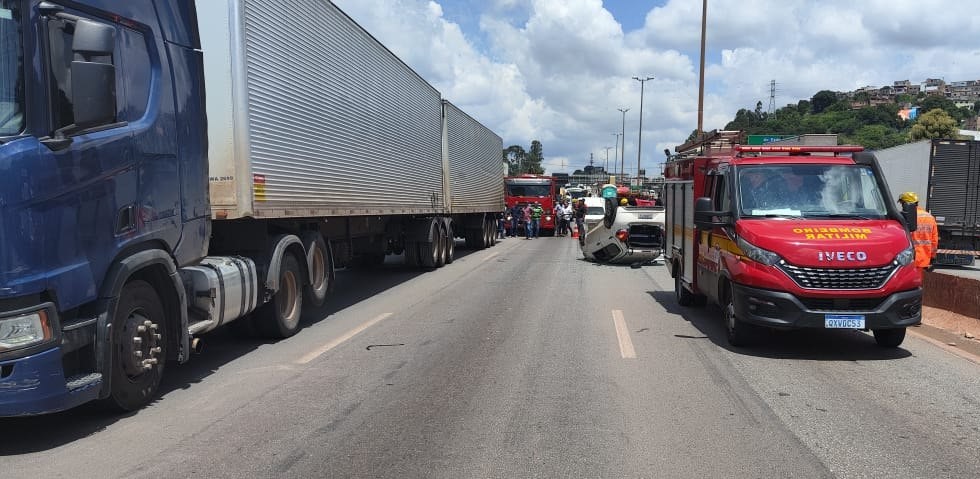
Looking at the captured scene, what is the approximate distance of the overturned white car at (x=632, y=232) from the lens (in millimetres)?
17250

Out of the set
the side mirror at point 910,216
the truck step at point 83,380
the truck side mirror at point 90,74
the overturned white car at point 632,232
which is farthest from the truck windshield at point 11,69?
the overturned white car at point 632,232

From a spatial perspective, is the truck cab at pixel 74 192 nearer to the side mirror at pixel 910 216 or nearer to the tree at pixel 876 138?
the side mirror at pixel 910 216

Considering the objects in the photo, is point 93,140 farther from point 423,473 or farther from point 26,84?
point 423,473

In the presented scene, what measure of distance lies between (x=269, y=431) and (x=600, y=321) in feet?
18.1

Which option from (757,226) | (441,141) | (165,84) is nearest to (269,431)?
(165,84)

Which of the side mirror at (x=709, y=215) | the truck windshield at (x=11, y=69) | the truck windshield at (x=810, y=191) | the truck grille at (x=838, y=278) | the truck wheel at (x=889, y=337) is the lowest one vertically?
the truck wheel at (x=889, y=337)

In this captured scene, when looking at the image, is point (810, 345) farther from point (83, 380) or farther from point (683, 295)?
point (83, 380)

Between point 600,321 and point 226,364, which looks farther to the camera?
point 600,321

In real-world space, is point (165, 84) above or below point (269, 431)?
above

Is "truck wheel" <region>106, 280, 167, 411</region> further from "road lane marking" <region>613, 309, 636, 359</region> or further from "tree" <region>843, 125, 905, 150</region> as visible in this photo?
"tree" <region>843, 125, 905, 150</region>

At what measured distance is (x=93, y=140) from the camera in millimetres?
4805

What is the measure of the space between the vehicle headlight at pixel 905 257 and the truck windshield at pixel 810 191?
691mm

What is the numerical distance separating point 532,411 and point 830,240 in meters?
3.73

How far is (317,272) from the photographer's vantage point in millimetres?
9570
